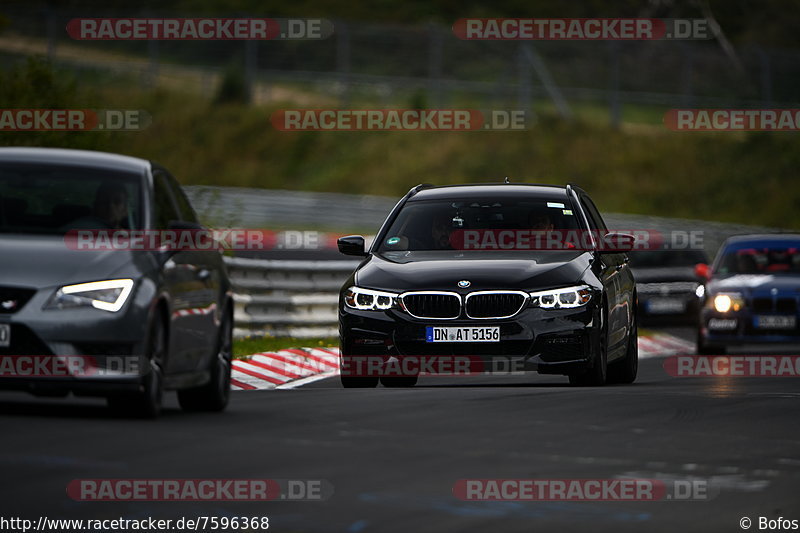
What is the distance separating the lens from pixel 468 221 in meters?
15.1

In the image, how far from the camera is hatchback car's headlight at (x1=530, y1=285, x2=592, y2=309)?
14.1 m

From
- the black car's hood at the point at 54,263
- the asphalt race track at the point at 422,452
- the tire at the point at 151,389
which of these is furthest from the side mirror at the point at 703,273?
the black car's hood at the point at 54,263

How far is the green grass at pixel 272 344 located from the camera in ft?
65.1

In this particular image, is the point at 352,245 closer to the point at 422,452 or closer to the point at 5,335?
the point at 5,335

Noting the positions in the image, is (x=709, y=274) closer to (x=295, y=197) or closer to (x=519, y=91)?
(x=295, y=197)

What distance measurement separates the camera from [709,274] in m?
23.3

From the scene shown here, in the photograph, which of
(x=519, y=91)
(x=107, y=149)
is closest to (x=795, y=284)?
(x=107, y=149)

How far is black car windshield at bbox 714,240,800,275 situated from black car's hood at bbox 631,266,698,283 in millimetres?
5386

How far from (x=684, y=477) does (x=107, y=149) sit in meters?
16.3

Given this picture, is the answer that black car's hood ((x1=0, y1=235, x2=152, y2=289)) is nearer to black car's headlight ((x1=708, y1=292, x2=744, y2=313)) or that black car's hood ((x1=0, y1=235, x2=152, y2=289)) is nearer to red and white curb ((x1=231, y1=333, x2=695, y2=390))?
Answer: red and white curb ((x1=231, y1=333, x2=695, y2=390))

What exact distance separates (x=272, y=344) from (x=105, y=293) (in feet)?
35.8

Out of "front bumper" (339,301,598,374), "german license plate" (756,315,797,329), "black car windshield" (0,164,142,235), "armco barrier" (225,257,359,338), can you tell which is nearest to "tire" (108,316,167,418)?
"black car windshield" (0,164,142,235)

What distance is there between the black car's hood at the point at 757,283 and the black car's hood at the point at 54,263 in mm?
13280

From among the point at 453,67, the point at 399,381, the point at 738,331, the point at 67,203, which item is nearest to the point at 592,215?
the point at 399,381
